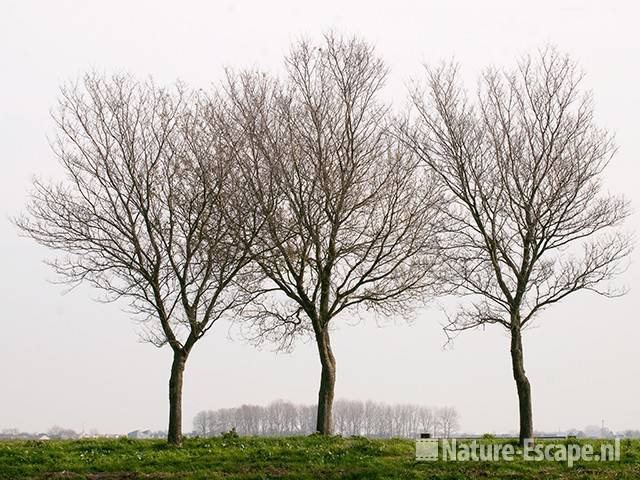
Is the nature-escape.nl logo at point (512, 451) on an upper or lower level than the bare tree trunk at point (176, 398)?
lower

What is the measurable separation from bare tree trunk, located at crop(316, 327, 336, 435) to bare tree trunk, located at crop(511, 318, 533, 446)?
6.87 metres

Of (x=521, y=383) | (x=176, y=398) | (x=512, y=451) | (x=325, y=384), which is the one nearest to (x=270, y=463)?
(x=176, y=398)

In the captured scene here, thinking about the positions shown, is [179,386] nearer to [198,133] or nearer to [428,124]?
[198,133]

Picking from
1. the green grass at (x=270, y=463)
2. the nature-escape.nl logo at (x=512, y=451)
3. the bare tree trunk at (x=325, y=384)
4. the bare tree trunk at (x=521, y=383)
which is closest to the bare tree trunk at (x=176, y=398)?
the green grass at (x=270, y=463)

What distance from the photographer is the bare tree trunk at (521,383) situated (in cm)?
2782

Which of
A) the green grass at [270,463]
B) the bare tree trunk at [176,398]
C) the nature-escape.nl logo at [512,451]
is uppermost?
the bare tree trunk at [176,398]

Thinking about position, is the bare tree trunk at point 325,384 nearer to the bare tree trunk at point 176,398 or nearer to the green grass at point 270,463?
the green grass at point 270,463

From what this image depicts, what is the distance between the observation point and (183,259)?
29453mm

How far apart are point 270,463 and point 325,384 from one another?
678 centimetres

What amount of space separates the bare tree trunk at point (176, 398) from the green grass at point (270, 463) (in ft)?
2.32

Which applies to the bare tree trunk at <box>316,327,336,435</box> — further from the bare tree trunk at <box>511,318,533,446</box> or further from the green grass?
the bare tree trunk at <box>511,318,533,446</box>

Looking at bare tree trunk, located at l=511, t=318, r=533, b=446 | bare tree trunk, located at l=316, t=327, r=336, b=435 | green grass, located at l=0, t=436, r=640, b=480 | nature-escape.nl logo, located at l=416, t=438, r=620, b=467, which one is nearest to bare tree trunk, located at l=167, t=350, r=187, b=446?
green grass, located at l=0, t=436, r=640, b=480

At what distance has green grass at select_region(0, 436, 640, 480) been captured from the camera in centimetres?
2298

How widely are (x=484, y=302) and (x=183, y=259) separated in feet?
35.9
